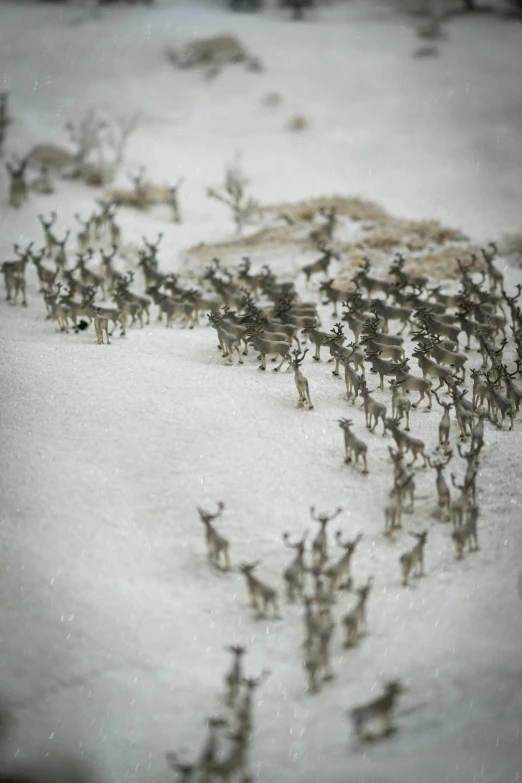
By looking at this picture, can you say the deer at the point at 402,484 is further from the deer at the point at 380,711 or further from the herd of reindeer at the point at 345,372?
the deer at the point at 380,711

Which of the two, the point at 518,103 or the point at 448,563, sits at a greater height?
the point at 518,103

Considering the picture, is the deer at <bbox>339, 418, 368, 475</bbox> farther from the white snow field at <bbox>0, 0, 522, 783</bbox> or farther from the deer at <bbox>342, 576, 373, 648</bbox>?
the deer at <bbox>342, 576, 373, 648</bbox>

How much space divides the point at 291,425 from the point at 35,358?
4.66 meters

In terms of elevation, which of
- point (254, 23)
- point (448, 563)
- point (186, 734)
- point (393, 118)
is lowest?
point (186, 734)

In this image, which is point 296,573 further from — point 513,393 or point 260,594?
point 513,393

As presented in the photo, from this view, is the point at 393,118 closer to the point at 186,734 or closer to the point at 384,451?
the point at 384,451

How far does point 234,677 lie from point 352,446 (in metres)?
3.88

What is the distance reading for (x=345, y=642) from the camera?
24.5ft

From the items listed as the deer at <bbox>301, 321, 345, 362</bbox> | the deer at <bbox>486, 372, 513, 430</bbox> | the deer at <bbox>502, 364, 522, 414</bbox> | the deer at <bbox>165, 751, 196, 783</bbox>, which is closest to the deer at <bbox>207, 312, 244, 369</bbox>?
the deer at <bbox>301, 321, 345, 362</bbox>

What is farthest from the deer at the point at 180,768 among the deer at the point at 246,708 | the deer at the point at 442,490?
the deer at the point at 442,490

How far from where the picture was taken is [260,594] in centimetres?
766

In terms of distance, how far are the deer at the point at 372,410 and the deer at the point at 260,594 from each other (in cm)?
351

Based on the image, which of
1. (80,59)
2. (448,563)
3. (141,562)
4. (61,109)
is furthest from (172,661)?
(80,59)

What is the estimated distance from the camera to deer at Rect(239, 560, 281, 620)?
7.55 meters
